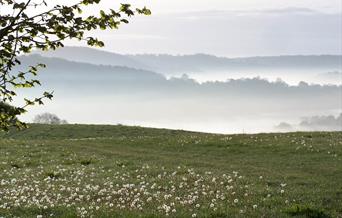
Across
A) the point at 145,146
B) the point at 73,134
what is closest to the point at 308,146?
the point at 145,146

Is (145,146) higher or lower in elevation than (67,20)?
lower

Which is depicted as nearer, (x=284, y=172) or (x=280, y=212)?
(x=280, y=212)

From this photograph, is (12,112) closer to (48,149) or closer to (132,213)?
(132,213)

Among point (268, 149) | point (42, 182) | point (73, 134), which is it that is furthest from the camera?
point (73, 134)

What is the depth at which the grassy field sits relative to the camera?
1811cm

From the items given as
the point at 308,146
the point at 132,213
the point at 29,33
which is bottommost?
the point at 132,213

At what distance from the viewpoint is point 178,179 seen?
938 inches

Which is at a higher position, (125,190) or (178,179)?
(178,179)

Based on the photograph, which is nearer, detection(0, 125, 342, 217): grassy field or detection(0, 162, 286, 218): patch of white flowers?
detection(0, 125, 342, 217): grassy field

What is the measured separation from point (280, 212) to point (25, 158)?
22.5m

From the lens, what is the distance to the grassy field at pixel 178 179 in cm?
1811

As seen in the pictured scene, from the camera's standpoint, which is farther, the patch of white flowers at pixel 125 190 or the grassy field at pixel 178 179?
the patch of white flowers at pixel 125 190

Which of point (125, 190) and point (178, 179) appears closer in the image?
point (125, 190)

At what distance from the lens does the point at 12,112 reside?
1173 centimetres
